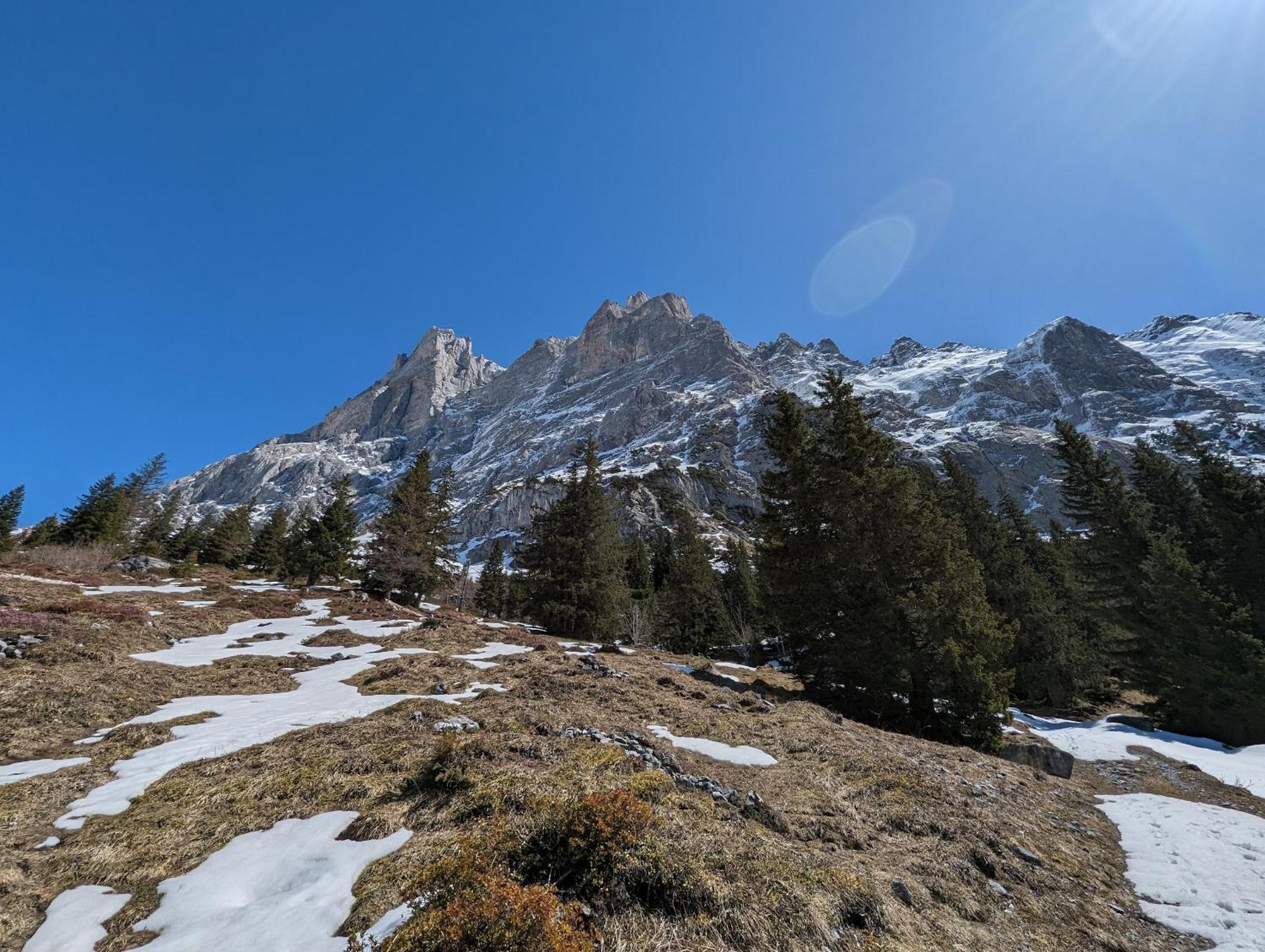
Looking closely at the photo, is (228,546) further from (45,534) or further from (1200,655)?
(1200,655)

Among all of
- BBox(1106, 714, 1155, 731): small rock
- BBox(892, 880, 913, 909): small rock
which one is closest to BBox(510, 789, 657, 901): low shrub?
BBox(892, 880, 913, 909): small rock

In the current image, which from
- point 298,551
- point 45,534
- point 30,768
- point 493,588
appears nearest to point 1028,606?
point 30,768

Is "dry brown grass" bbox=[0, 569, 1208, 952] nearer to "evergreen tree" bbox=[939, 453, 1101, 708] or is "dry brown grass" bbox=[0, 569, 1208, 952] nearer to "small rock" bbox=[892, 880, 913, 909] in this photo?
"small rock" bbox=[892, 880, 913, 909]

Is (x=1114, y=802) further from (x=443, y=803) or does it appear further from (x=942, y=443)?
(x=942, y=443)

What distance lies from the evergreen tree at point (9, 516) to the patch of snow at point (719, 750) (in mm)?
64167

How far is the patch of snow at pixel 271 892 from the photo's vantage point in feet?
12.7

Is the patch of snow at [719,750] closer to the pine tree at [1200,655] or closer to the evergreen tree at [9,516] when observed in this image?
the pine tree at [1200,655]

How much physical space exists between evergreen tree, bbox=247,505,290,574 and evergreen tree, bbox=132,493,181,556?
951cm

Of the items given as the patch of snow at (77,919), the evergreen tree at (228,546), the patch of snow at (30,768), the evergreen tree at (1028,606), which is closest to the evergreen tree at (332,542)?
the evergreen tree at (228,546)

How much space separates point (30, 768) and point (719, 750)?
36.3 ft

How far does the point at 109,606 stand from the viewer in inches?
773

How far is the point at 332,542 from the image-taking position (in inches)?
1630

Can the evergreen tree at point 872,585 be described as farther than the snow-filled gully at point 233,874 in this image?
Yes

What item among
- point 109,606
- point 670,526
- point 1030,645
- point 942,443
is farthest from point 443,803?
point 942,443
